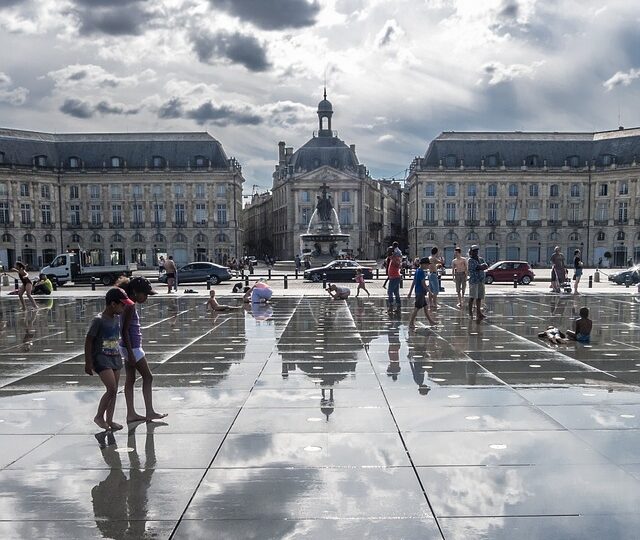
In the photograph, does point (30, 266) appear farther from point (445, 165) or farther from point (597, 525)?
point (597, 525)

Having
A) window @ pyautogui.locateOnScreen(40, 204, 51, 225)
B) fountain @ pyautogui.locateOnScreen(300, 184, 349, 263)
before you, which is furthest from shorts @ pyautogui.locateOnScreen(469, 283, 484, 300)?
window @ pyautogui.locateOnScreen(40, 204, 51, 225)

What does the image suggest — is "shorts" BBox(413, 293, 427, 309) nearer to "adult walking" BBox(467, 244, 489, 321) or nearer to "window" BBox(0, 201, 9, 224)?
"adult walking" BBox(467, 244, 489, 321)

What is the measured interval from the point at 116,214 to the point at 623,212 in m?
71.8

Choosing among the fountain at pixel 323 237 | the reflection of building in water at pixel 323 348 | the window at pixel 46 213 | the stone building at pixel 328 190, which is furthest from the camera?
the stone building at pixel 328 190

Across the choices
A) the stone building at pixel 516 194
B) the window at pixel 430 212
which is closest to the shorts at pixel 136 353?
the stone building at pixel 516 194

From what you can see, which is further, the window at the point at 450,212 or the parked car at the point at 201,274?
the window at the point at 450,212

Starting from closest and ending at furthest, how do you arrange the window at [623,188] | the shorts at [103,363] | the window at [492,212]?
the shorts at [103,363]
the window at [623,188]
the window at [492,212]

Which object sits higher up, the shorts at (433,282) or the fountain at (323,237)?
the fountain at (323,237)

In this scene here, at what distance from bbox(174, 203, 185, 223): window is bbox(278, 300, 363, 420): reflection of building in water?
246 feet

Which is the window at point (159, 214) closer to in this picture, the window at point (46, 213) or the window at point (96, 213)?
the window at point (96, 213)

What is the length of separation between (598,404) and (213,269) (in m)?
32.8

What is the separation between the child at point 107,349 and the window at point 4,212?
86.4 metres

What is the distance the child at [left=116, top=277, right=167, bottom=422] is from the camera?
7.25m

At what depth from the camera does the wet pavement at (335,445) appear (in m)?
4.86
